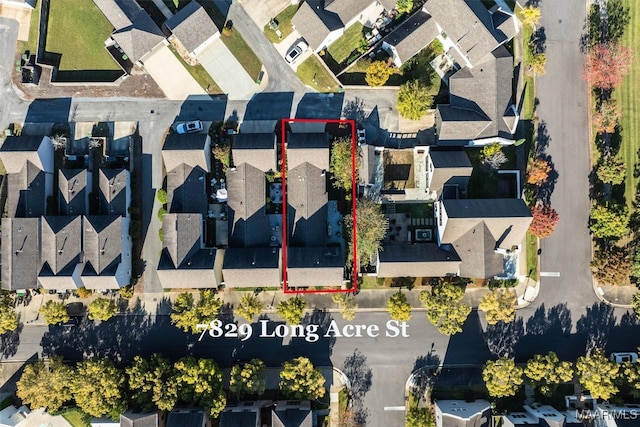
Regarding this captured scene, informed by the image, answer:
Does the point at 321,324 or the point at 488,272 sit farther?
the point at 321,324

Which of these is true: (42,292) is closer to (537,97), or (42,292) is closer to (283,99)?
(283,99)

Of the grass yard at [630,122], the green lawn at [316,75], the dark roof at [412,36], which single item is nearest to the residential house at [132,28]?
the green lawn at [316,75]

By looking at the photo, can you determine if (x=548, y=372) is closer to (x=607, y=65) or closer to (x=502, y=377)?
(x=502, y=377)

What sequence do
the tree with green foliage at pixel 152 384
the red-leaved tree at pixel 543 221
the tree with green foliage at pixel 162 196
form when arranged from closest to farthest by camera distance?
the tree with green foliage at pixel 152 384
the red-leaved tree at pixel 543 221
the tree with green foliage at pixel 162 196

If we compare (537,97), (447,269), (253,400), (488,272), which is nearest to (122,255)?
(253,400)

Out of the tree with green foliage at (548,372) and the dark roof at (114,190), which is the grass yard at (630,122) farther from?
the dark roof at (114,190)
